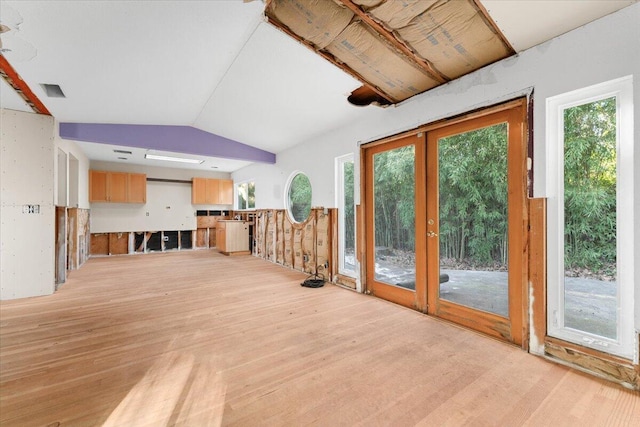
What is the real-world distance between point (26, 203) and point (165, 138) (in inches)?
89.5

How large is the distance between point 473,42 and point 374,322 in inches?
112

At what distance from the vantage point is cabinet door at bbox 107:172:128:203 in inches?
299

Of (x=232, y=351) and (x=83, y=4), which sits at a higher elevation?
(x=83, y=4)

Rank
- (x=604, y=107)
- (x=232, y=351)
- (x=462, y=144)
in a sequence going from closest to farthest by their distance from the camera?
1. (x=604, y=107)
2. (x=232, y=351)
3. (x=462, y=144)

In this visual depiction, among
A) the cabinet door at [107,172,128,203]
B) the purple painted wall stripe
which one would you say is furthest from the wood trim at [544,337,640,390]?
the cabinet door at [107,172,128,203]

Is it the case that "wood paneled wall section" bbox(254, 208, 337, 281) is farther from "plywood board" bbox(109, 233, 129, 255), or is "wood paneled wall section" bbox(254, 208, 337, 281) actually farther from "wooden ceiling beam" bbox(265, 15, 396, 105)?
"plywood board" bbox(109, 233, 129, 255)

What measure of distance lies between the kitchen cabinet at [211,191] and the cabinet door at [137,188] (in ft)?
4.43

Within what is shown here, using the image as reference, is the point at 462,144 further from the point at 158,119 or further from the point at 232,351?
the point at 158,119

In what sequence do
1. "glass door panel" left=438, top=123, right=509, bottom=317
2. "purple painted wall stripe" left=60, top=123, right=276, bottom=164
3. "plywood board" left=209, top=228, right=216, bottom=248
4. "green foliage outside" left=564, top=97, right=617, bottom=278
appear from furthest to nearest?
"plywood board" left=209, top=228, right=216, bottom=248 → "purple painted wall stripe" left=60, top=123, right=276, bottom=164 → "glass door panel" left=438, top=123, right=509, bottom=317 → "green foliage outside" left=564, top=97, right=617, bottom=278

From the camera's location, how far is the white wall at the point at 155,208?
7.72 m

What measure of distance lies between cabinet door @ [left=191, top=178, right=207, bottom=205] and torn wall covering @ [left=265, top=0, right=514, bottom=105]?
7.37 meters

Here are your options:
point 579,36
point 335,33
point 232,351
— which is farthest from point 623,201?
point 232,351

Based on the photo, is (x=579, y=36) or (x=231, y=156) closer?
(x=579, y=36)

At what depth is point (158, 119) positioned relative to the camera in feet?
15.9
